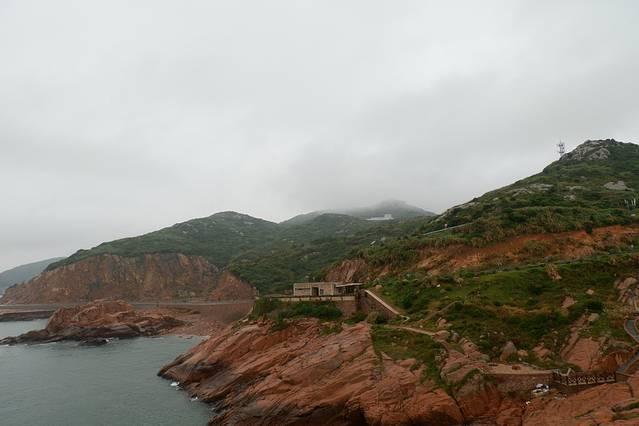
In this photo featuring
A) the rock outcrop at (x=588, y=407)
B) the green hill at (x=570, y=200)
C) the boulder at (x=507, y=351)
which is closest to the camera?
the rock outcrop at (x=588, y=407)

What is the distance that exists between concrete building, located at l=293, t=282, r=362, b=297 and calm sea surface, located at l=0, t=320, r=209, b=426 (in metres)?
18.3

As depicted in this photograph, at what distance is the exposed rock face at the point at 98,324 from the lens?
90.6 metres

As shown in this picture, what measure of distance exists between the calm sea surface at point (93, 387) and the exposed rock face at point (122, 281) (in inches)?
2825

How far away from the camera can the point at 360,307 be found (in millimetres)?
51125

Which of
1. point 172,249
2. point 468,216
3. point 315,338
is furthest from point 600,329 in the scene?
point 172,249

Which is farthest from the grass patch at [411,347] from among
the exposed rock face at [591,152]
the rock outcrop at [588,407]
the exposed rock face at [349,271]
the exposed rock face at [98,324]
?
the exposed rock face at [591,152]

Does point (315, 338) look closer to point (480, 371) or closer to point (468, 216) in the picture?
point (480, 371)

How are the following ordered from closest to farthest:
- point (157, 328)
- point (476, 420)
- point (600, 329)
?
1. point (476, 420)
2. point (600, 329)
3. point (157, 328)

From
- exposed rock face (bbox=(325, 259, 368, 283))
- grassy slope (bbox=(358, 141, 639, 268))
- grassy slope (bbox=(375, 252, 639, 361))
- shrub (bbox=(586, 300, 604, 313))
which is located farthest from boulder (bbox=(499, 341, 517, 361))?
exposed rock face (bbox=(325, 259, 368, 283))

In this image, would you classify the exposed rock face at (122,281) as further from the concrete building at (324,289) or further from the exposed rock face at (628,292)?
the exposed rock face at (628,292)

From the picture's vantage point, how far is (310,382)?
119 feet

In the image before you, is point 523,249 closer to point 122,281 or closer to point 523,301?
point 523,301

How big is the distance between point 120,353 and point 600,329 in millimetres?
67315

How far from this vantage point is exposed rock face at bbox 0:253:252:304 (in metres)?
156
